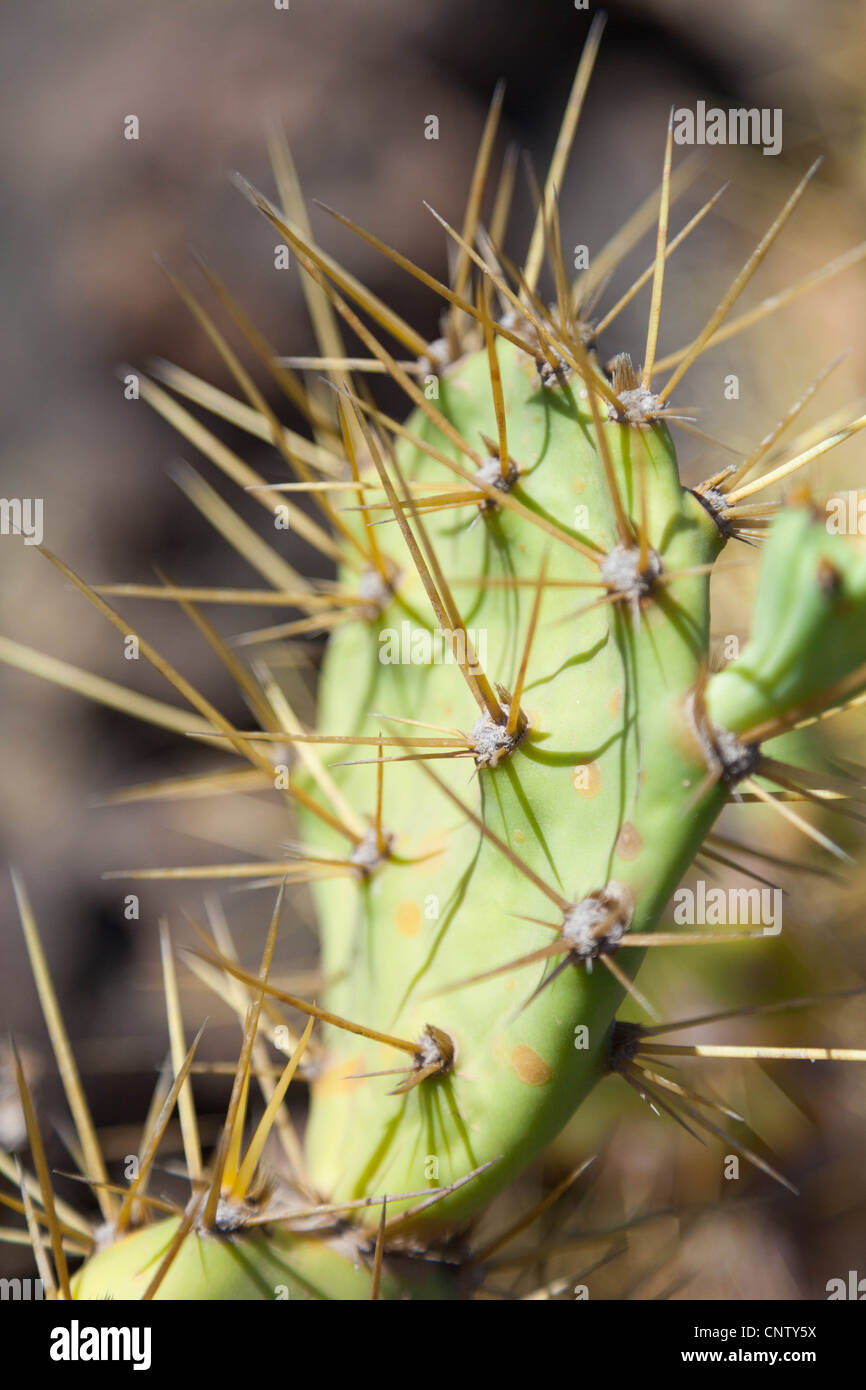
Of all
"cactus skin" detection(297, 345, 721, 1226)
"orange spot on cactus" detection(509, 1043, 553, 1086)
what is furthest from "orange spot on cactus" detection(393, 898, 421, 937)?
A: "orange spot on cactus" detection(509, 1043, 553, 1086)

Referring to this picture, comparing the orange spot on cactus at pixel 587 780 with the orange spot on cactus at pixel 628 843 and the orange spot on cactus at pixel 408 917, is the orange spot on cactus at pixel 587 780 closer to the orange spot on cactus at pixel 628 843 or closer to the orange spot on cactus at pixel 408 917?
the orange spot on cactus at pixel 628 843

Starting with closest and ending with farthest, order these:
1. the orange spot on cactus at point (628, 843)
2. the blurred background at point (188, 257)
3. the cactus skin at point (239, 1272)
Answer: the orange spot on cactus at point (628, 843) < the cactus skin at point (239, 1272) < the blurred background at point (188, 257)

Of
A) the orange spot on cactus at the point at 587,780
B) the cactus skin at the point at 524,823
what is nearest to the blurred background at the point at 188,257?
the cactus skin at the point at 524,823

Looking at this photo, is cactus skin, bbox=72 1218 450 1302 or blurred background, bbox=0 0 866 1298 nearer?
cactus skin, bbox=72 1218 450 1302

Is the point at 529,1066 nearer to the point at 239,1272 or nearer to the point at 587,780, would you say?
the point at 587,780

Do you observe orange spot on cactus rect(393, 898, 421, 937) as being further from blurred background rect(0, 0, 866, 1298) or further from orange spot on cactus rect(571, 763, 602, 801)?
blurred background rect(0, 0, 866, 1298)
